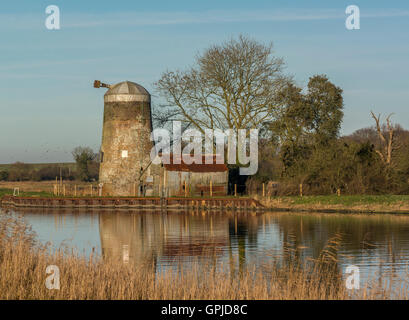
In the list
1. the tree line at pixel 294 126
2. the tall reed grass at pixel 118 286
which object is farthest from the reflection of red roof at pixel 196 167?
the tall reed grass at pixel 118 286

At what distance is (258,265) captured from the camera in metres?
18.4

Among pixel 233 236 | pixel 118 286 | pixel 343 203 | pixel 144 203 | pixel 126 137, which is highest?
pixel 126 137

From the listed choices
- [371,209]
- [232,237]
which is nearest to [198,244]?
[232,237]

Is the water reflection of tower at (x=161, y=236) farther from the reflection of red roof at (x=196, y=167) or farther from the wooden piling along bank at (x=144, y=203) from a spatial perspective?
the reflection of red roof at (x=196, y=167)

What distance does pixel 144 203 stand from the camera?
45.1m

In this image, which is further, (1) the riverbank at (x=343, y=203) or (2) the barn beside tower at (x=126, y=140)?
(2) the barn beside tower at (x=126, y=140)

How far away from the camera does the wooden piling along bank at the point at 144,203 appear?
140 ft

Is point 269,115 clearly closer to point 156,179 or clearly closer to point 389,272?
point 156,179

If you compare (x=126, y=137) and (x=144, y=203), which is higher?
(x=126, y=137)

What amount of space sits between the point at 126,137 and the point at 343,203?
20.8 m

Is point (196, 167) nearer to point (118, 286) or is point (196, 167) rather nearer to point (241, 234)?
point (241, 234)

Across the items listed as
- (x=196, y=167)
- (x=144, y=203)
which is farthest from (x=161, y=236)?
(x=196, y=167)

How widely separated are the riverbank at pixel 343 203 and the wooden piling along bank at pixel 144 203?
1.46 metres
